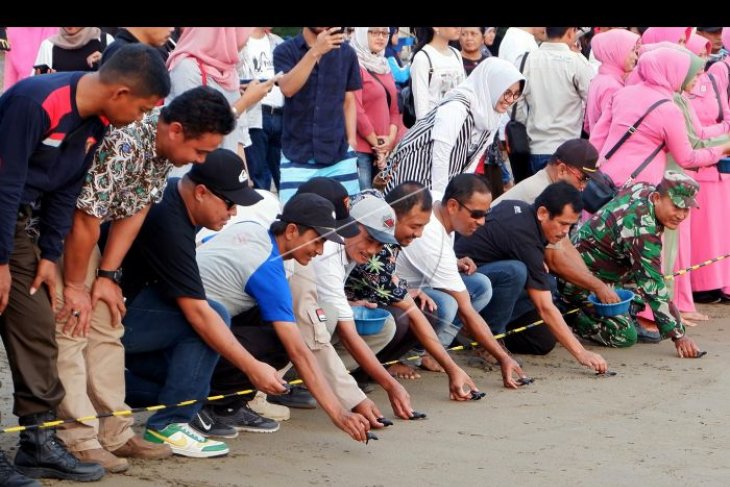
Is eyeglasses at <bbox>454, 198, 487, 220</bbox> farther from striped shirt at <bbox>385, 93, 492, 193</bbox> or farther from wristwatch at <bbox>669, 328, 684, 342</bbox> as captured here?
wristwatch at <bbox>669, 328, 684, 342</bbox>

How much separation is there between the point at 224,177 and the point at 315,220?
44 centimetres

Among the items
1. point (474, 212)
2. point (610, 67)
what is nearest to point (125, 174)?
point (474, 212)

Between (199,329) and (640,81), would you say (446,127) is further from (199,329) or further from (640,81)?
(199,329)

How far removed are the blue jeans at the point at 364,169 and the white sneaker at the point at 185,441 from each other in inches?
128

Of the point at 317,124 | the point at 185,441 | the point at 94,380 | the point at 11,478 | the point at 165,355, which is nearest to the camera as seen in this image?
the point at 11,478

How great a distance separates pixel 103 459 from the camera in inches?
136

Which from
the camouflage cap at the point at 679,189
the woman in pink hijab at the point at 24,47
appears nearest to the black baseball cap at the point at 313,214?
the woman in pink hijab at the point at 24,47

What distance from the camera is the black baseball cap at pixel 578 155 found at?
19.8 feet

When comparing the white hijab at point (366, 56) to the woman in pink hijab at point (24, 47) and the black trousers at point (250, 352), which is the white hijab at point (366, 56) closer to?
the woman in pink hijab at point (24, 47)

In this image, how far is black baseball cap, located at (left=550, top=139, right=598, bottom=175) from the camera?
237 inches

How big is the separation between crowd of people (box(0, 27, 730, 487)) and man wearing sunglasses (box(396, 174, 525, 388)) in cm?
1

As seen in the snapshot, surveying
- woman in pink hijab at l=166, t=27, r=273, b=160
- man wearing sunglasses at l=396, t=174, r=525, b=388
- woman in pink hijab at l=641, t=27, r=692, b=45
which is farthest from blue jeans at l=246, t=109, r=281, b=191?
woman in pink hijab at l=641, t=27, r=692, b=45

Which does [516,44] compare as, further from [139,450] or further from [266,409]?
[139,450]

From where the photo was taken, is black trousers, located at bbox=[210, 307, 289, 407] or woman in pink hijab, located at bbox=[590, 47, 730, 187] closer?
black trousers, located at bbox=[210, 307, 289, 407]
